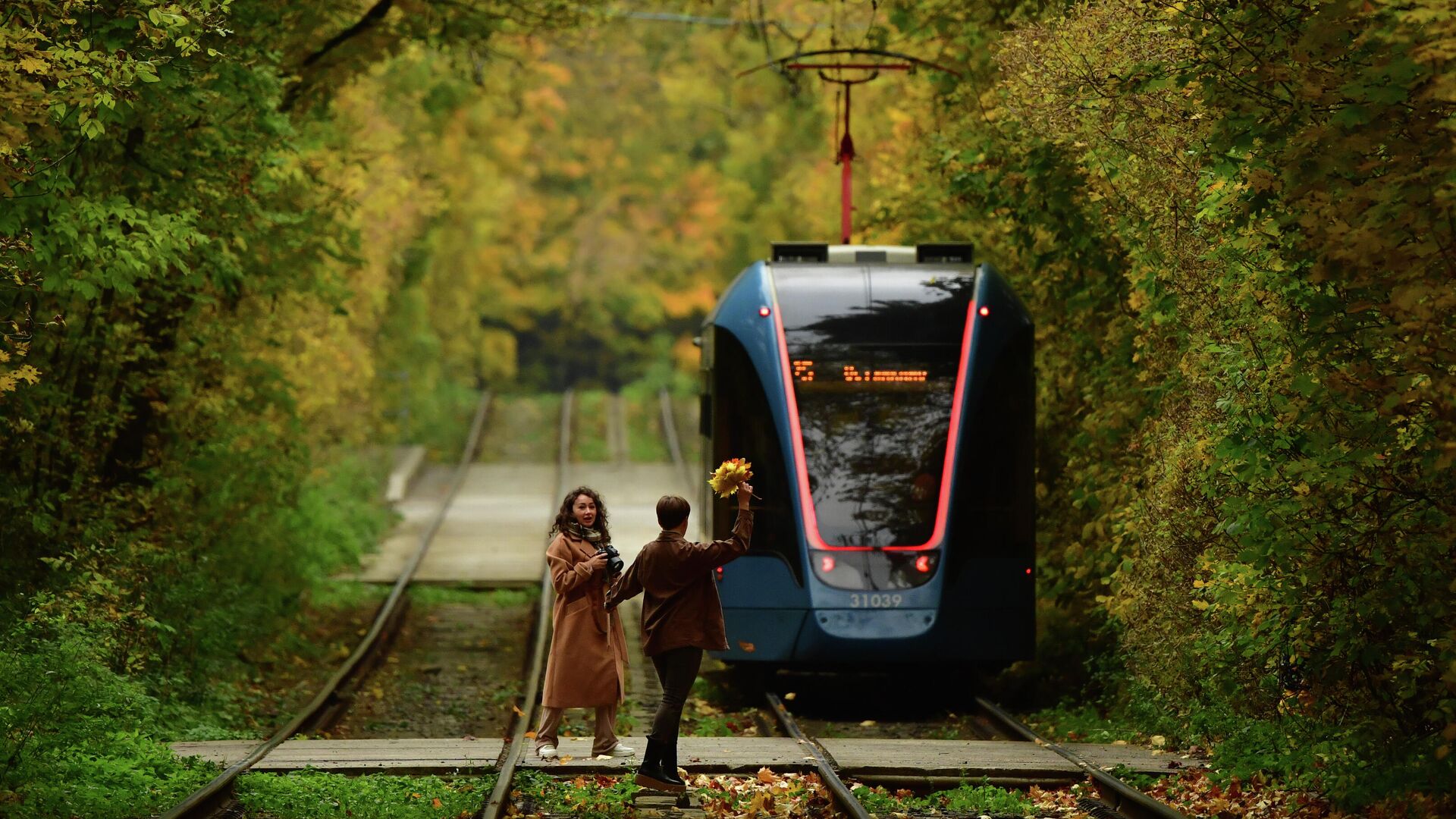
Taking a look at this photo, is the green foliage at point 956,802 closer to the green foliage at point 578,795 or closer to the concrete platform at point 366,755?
the green foliage at point 578,795

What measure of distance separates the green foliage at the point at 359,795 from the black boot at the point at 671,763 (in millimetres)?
934

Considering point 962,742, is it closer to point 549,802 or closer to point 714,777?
point 714,777

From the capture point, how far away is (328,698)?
1498 centimetres

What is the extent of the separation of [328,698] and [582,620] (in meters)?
5.67

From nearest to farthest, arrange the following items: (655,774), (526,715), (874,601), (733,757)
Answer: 1. (655,774)
2. (733,757)
3. (526,715)
4. (874,601)

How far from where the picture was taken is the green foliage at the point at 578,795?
9.21 meters

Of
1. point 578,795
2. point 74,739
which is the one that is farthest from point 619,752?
point 74,739

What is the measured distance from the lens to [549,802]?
30.8 ft

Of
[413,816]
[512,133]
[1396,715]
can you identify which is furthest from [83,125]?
[512,133]

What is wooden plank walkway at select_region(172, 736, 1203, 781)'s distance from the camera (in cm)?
1030

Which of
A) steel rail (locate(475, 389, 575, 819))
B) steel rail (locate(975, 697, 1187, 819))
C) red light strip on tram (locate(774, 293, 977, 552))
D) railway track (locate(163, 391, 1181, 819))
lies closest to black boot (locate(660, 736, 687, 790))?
railway track (locate(163, 391, 1181, 819))

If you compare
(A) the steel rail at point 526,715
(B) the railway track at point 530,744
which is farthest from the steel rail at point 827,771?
(A) the steel rail at point 526,715

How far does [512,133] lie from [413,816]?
3984cm

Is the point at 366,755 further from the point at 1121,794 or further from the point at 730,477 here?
the point at 1121,794
